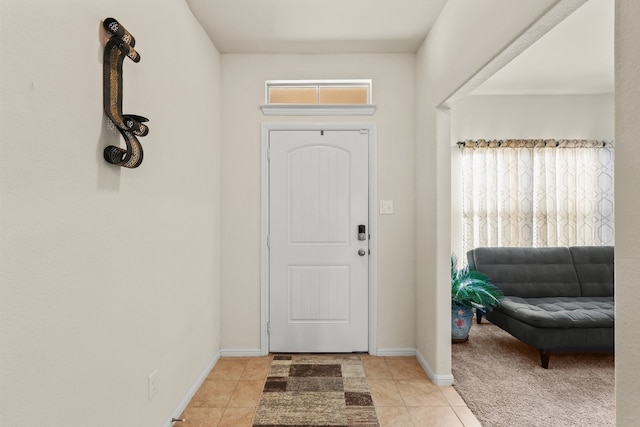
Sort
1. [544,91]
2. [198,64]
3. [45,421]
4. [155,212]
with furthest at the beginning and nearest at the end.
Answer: [544,91]
[198,64]
[155,212]
[45,421]

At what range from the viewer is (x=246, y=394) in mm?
2568

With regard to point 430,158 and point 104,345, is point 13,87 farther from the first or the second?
point 430,158

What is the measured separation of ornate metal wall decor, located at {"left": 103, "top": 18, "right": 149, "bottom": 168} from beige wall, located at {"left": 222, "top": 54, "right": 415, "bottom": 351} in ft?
5.44

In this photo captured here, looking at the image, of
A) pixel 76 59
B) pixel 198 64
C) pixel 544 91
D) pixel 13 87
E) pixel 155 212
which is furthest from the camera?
pixel 544 91

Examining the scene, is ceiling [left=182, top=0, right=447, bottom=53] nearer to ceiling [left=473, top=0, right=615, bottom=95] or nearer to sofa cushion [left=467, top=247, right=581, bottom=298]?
ceiling [left=473, top=0, right=615, bottom=95]

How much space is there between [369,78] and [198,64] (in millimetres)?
1446

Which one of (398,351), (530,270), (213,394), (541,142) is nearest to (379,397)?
(398,351)

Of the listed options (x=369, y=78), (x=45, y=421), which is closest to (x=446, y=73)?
(x=369, y=78)

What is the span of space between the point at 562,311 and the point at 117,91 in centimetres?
359

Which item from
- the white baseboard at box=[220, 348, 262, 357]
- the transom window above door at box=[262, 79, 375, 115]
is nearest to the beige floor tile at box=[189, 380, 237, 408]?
the white baseboard at box=[220, 348, 262, 357]

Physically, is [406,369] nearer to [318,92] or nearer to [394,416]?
[394,416]

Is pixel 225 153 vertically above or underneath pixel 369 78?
underneath

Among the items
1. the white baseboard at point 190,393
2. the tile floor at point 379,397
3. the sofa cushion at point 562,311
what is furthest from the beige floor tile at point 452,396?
the white baseboard at point 190,393

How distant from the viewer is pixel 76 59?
1.35m
